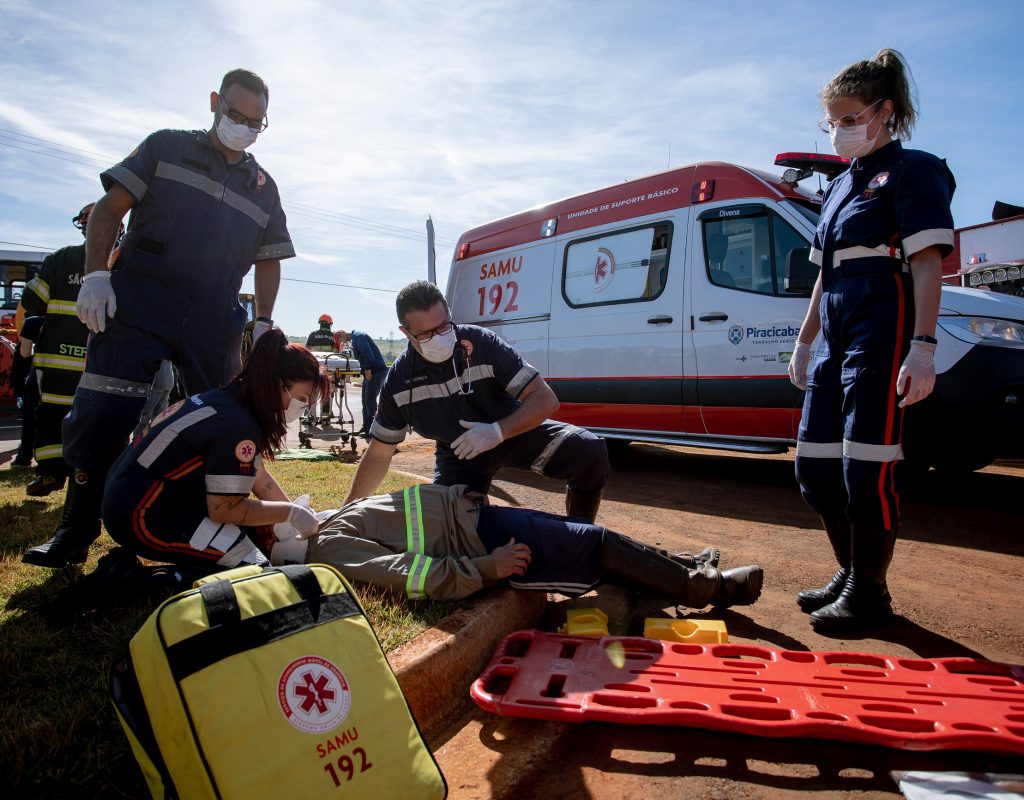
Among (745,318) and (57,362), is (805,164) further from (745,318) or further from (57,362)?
(57,362)

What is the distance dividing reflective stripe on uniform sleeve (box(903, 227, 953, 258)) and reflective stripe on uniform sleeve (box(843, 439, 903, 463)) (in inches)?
27.1

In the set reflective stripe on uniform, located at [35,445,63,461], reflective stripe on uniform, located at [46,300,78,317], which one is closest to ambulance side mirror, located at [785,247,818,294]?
reflective stripe on uniform, located at [46,300,78,317]

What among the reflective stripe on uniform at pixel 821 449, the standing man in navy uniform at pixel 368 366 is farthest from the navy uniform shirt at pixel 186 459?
the standing man in navy uniform at pixel 368 366

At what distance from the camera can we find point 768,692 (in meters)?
1.95

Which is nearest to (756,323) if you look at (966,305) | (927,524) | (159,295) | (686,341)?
(686,341)

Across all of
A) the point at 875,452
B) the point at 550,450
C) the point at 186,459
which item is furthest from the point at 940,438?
the point at 186,459

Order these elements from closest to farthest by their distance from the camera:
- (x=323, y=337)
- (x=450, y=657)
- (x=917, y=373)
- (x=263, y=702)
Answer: (x=263, y=702) < (x=450, y=657) < (x=917, y=373) < (x=323, y=337)

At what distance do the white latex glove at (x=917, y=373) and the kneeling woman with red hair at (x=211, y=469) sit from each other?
2048 mm

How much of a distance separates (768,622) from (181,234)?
9.17 feet

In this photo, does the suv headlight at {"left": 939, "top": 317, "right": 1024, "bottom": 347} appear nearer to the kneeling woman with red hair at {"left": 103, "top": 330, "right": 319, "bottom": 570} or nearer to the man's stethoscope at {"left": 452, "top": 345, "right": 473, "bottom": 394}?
the man's stethoscope at {"left": 452, "top": 345, "right": 473, "bottom": 394}

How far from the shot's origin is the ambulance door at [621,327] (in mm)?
5355

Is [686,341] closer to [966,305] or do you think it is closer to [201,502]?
[966,305]

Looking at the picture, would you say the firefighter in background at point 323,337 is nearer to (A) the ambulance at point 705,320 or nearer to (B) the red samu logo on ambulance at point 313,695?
(A) the ambulance at point 705,320

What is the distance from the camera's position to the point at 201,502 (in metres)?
2.43
